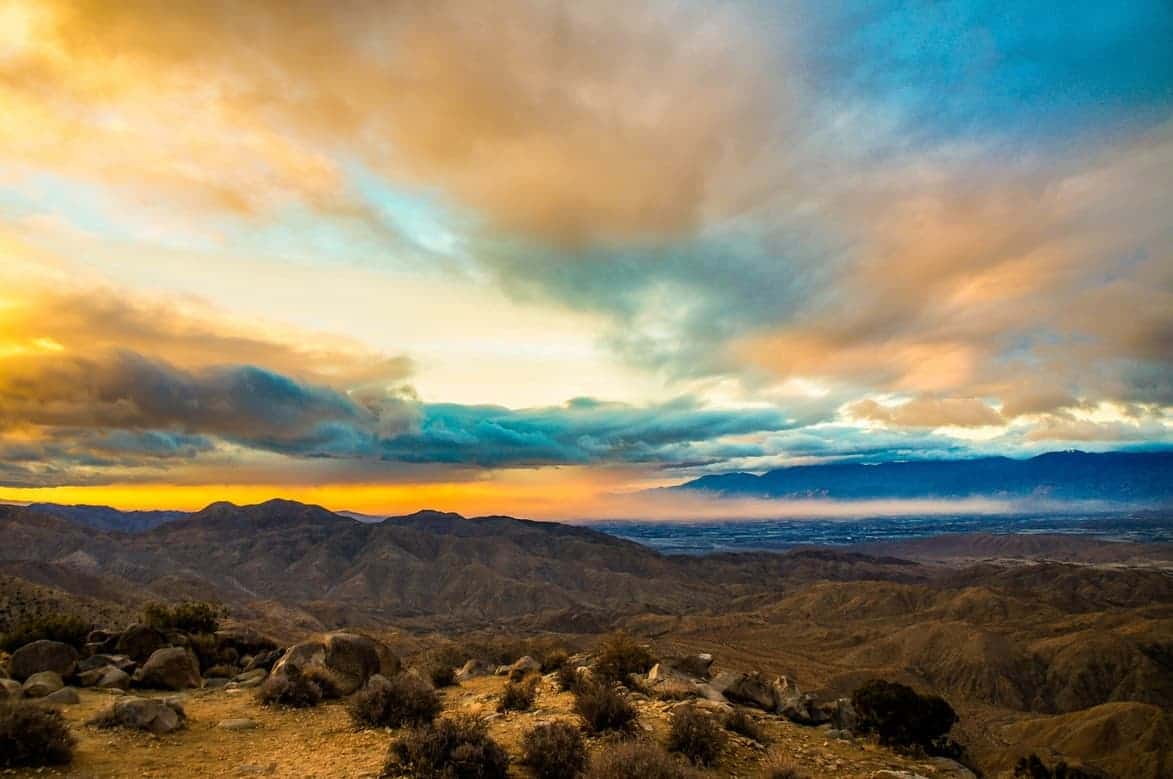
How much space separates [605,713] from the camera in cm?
1416

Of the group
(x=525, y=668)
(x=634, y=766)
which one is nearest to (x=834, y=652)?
(x=525, y=668)

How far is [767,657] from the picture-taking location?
104500 mm

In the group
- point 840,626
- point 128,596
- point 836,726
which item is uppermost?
point 836,726

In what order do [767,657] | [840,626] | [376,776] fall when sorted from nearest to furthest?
[376,776], [767,657], [840,626]

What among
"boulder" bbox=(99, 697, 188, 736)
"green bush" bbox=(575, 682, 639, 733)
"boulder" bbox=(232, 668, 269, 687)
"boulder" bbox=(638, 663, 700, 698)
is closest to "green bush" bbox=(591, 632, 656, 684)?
"boulder" bbox=(638, 663, 700, 698)

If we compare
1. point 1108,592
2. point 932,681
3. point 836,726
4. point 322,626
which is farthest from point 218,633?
point 1108,592

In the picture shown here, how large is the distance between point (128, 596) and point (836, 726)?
146m

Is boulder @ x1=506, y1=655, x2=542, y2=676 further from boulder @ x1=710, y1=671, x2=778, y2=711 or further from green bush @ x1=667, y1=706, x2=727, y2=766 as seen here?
green bush @ x1=667, y1=706, x2=727, y2=766

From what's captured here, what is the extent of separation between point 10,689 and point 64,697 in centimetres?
146

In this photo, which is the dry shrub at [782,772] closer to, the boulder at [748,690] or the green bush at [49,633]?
the boulder at [748,690]

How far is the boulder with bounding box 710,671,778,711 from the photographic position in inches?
776

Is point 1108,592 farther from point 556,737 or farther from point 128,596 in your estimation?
point 128,596

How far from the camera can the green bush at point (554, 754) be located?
11125 millimetres

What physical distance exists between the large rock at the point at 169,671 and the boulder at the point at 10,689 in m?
3.06
